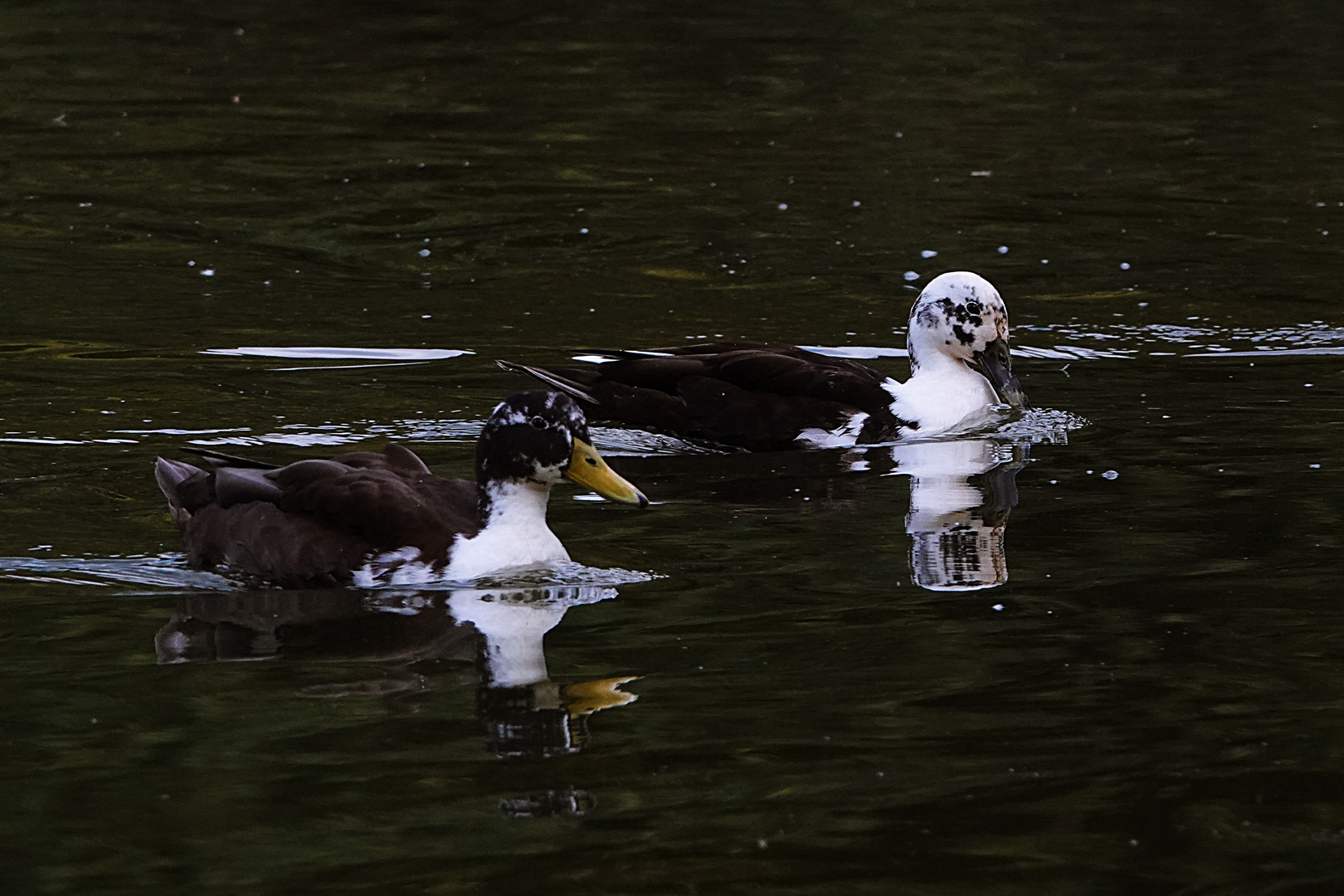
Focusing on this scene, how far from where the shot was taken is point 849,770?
589 centimetres

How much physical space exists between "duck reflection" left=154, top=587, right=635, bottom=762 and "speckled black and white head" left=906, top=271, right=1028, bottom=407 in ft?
13.4

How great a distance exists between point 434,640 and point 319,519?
888mm

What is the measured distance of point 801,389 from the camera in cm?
1055

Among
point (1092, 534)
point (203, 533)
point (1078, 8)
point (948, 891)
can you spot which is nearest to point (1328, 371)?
point (1092, 534)

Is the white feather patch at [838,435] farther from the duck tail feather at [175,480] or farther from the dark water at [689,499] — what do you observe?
the duck tail feather at [175,480]

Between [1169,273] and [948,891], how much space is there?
35.5ft

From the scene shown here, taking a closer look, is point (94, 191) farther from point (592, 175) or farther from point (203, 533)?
point (203, 533)

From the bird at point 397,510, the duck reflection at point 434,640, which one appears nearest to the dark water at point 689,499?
the duck reflection at point 434,640

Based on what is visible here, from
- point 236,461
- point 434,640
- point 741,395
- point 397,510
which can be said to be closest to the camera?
point 434,640

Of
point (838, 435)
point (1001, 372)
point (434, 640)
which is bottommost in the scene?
point (434, 640)

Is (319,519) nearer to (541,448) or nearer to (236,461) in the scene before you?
(236,461)

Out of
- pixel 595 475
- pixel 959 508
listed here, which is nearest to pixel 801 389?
pixel 959 508

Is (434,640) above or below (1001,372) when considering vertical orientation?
below

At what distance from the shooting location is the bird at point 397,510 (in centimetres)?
773
